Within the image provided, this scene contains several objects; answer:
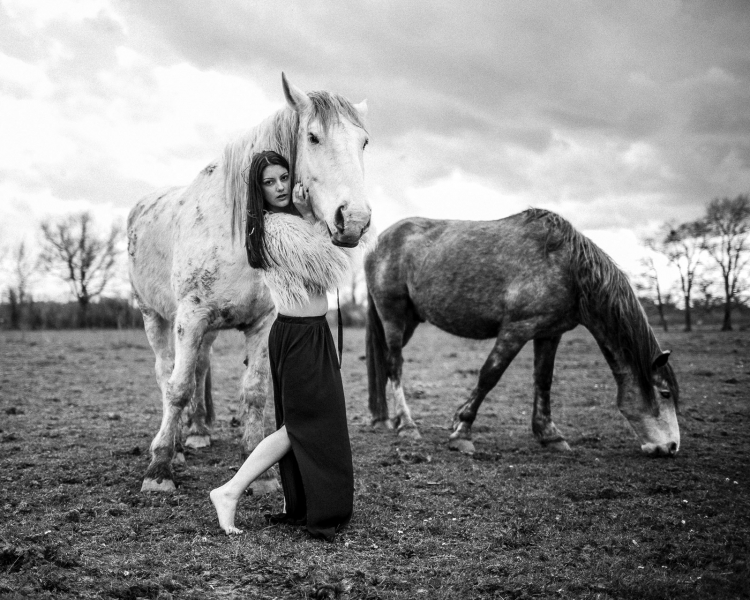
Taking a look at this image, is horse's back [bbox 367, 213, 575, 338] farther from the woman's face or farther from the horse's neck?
the woman's face

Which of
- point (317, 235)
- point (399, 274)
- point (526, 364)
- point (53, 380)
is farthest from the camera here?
point (526, 364)

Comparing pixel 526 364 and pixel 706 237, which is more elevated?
pixel 706 237

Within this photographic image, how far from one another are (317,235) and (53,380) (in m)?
9.57

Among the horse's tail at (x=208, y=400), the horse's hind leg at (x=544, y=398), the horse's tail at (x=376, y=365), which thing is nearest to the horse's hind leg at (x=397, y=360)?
the horse's tail at (x=376, y=365)

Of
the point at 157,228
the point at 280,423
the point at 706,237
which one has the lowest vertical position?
the point at 280,423

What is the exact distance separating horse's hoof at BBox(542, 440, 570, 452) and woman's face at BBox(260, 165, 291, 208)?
4.13 meters

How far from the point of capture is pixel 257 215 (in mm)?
3520

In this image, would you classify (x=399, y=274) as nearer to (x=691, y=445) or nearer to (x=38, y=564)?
(x=691, y=445)

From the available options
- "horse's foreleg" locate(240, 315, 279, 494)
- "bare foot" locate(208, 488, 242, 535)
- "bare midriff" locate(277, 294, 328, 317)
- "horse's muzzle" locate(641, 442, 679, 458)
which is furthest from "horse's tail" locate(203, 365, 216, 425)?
"horse's muzzle" locate(641, 442, 679, 458)

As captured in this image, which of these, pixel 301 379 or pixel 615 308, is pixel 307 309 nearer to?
pixel 301 379

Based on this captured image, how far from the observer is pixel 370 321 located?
25.2ft

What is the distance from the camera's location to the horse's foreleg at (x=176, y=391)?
422 centimetres

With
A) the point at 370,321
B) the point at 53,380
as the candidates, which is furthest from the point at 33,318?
the point at 370,321

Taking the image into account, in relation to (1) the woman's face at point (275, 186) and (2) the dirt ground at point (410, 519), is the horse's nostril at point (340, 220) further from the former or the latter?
(2) the dirt ground at point (410, 519)
